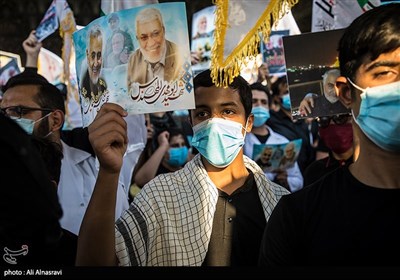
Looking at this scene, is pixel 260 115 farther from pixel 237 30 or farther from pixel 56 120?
pixel 237 30

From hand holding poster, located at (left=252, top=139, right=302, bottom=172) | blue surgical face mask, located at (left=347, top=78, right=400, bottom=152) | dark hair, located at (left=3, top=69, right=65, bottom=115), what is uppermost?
dark hair, located at (left=3, top=69, right=65, bottom=115)

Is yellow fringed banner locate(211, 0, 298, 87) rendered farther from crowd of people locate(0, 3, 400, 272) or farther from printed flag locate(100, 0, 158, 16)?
printed flag locate(100, 0, 158, 16)

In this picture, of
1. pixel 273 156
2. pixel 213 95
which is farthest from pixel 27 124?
pixel 273 156

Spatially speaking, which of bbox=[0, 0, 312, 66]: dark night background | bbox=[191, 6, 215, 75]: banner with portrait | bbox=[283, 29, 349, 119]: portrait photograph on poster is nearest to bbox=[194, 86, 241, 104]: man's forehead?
bbox=[283, 29, 349, 119]: portrait photograph on poster

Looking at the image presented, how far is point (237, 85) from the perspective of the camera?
307 cm

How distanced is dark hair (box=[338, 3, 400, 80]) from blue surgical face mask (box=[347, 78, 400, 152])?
3.9 inches

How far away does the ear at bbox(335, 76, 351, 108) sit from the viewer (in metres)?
2.11

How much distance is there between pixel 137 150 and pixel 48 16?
62.7 inches

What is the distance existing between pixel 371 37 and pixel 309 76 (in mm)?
967

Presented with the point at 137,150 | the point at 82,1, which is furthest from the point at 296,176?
the point at 82,1

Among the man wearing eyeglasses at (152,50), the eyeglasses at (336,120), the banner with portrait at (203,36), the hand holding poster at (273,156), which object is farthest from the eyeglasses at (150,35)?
the banner with portrait at (203,36)

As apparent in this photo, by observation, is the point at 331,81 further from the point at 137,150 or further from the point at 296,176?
the point at 296,176

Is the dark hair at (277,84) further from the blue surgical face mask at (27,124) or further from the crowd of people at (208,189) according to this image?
the blue surgical face mask at (27,124)

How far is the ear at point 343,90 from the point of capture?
2113mm
